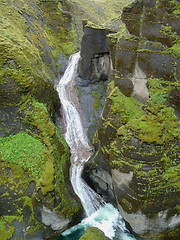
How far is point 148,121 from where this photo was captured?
10961 millimetres

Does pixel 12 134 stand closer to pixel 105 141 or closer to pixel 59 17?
pixel 105 141

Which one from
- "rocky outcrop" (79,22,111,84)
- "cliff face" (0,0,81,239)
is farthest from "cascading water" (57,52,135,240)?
"rocky outcrop" (79,22,111,84)

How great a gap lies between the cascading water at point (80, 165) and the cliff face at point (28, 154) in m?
1.25

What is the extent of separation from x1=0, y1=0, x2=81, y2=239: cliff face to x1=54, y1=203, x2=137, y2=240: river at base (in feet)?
2.53

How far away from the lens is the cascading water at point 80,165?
13.3 metres

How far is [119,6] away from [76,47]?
89.8ft

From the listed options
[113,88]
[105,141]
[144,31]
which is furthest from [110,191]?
[144,31]

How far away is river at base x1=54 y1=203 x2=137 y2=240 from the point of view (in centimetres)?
1256

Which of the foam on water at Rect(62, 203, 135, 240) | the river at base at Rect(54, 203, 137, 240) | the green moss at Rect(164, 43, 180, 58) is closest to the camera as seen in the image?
the green moss at Rect(164, 43, 180, 58)

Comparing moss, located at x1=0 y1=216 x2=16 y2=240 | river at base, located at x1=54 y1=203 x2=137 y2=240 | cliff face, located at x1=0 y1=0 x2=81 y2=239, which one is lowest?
river at base, located at x1=54 y1=203 x2=137 y2=240

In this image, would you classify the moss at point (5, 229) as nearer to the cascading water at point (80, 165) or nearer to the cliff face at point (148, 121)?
the cascading water at point (80, 165)

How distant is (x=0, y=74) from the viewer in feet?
44.1

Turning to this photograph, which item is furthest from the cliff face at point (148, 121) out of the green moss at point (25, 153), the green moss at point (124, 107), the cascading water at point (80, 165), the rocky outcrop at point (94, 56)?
the rocky outcrop at point (94, 56)

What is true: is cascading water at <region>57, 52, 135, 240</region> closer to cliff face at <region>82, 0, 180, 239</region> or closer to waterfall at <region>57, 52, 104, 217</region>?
waterfall at <region>57, 52, 104, 217</region>
